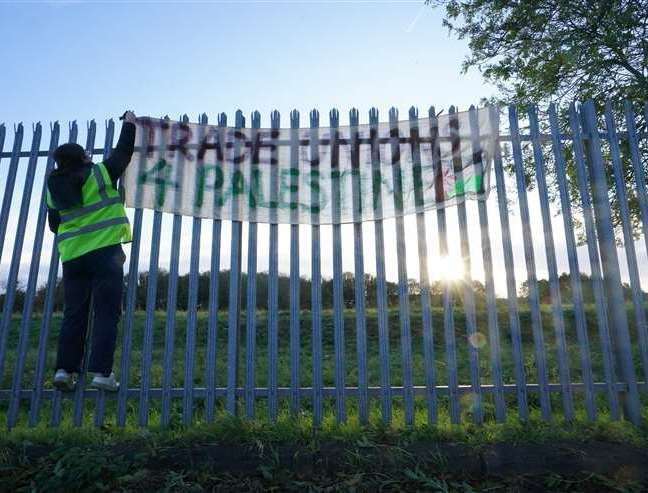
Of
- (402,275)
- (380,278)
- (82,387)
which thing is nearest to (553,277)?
(402,275)

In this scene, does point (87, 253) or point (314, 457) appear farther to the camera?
point (87, 253)

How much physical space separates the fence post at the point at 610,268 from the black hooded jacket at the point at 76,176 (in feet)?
12.6

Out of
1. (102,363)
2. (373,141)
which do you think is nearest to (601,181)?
(373,141)

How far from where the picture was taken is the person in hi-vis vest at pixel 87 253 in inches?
146

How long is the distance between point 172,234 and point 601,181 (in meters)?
3.55

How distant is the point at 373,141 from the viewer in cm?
407

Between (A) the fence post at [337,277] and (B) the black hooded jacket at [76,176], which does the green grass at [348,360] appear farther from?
(B) the black hooded jacket at [76,176]

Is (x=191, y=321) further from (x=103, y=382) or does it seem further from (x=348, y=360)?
(x=348, y=360)

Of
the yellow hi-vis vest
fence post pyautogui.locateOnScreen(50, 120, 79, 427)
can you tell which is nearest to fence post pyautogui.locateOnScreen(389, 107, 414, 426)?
the yellow hi-vis vest

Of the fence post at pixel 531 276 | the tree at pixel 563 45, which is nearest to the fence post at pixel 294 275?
the fence post at pixel 531 276

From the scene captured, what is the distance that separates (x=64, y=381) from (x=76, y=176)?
61.8 inches

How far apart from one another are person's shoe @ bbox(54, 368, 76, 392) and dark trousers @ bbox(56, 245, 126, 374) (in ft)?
0.15

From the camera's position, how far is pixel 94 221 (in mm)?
3773

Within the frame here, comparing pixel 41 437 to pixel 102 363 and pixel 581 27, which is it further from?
pixel 581 27
